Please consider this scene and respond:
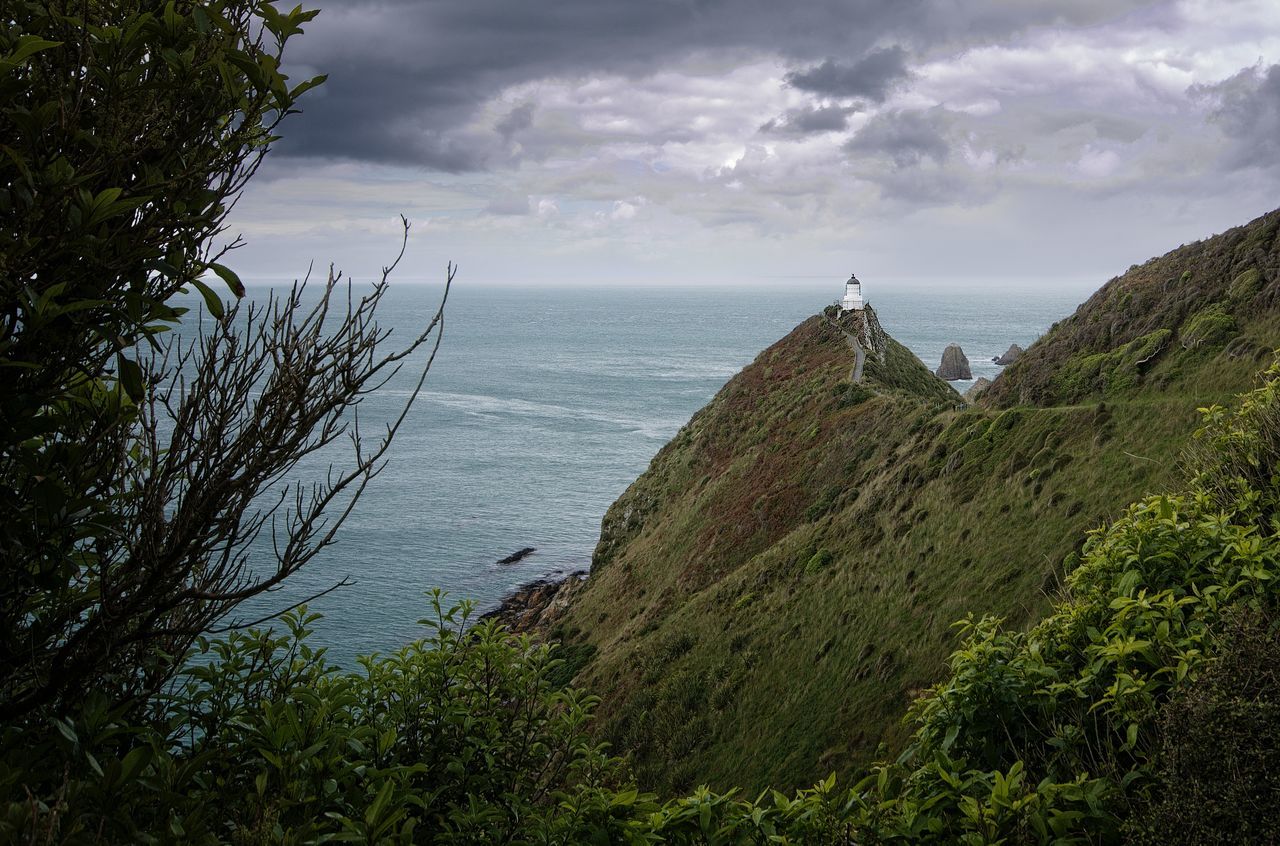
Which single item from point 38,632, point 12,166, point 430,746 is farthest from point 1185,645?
point 12,166

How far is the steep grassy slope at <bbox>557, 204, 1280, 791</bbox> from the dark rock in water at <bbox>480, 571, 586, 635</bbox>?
18.1ft

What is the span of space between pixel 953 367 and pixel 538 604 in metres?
96.6

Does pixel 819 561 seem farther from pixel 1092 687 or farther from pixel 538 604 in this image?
pixel 538 604

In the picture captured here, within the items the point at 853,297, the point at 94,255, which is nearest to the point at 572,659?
the point at 94,255

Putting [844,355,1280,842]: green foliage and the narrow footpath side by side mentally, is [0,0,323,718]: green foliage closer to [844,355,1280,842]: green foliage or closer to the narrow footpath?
[844,355,1280,842]: green foliage

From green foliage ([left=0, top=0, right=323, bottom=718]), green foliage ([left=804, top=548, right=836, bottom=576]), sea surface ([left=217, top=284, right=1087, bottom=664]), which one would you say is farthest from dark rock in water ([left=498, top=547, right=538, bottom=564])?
green foliage ([left=0, top=0, right=323, bottom=718])

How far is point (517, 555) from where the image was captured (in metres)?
64.4

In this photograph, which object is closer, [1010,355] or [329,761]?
[329,761]

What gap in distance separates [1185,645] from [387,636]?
45943 millimetres

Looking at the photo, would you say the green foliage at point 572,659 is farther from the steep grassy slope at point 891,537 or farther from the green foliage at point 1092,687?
the green foliage at point 1092,687

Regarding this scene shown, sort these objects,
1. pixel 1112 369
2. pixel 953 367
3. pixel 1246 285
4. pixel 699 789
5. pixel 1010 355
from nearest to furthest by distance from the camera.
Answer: pixel 699 789
pixel 1246 285
pixel 1112 369
pixel 1010 355
pixel 953 367

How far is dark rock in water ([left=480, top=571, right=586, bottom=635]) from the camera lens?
153 feet

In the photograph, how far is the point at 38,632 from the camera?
161 inches

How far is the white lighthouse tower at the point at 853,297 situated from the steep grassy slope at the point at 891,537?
21.8 m
